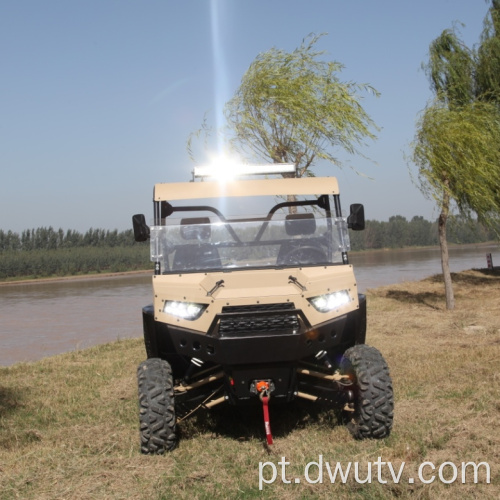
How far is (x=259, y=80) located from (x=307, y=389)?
10068 millimetres

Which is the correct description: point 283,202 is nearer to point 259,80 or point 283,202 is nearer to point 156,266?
point 156,266

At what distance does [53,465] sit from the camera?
199 inches

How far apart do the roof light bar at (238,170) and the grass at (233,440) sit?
2.38 metres

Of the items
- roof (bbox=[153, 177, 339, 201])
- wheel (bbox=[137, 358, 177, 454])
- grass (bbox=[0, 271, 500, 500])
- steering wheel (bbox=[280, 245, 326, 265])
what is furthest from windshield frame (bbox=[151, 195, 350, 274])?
grass (bbox=[0, 271, 500, 500])

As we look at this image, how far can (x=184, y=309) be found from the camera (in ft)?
17.3

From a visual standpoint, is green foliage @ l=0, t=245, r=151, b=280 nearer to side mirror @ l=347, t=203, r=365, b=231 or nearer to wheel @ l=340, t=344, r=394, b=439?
side mirror @ l=347, t=203, r=365, b=231

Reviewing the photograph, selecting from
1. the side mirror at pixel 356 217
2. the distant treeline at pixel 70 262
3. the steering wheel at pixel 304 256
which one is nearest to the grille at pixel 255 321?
the steering wheel at pixel 304 256

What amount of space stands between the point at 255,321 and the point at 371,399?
1120mm

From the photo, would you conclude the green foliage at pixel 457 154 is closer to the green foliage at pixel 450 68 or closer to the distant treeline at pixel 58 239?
the green foliage at pixel 450 68

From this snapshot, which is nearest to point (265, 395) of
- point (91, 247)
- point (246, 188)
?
point (246, 188)

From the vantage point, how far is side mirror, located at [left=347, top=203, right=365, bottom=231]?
608 centimetres

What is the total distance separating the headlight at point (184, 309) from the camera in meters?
5.18

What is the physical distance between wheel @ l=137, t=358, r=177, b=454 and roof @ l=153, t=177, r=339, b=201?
68.6 inches

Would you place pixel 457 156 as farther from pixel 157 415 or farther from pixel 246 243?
pixel 157 415
